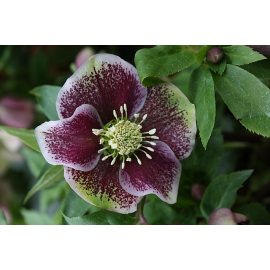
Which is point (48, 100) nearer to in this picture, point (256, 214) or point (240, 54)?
point (240, 54)

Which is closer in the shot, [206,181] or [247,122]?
[247,122]

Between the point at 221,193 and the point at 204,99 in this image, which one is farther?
the point at 221,193

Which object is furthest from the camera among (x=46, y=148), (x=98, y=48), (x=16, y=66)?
(x=16, y=66)

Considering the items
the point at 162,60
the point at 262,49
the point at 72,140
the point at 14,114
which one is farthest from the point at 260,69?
the point at 14,114

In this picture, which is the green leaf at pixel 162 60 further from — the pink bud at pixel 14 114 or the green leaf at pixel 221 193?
the pink bud at pixel 14 114

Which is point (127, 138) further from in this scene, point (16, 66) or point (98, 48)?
point (16, 66)

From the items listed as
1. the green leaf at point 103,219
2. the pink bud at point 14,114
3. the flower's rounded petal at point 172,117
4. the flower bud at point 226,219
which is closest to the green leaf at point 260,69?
the flower's rounded petal at point 172,117

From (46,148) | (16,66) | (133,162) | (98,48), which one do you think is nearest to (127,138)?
(133,162)
